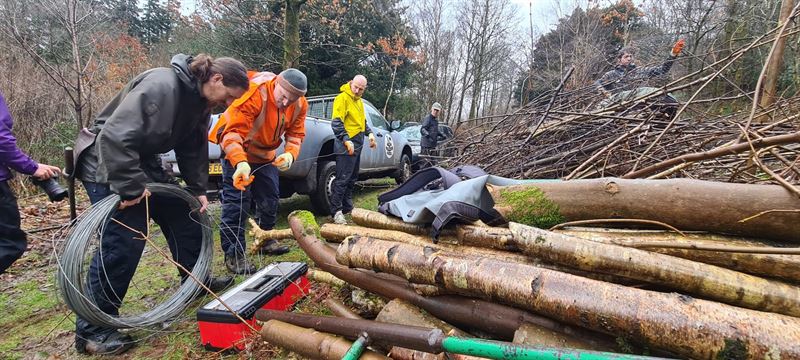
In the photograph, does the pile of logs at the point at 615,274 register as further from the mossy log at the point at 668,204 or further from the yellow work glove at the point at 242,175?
the yellow work glove at the point at 242,175

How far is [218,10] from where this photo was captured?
14.4 meters

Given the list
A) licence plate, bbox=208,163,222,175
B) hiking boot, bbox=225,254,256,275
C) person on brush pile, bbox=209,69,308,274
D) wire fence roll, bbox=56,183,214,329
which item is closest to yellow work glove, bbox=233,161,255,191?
person on brush pile, bbox=209,69,308,274

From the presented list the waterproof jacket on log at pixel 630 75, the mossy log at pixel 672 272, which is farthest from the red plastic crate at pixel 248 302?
the waterproof jacket on log at pixel 630 75

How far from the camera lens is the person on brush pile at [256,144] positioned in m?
3.17

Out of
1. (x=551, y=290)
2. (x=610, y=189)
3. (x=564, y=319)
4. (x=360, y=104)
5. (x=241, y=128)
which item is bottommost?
(x=564, y=319)

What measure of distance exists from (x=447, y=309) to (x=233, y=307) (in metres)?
1.34

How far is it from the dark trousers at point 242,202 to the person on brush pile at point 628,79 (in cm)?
376

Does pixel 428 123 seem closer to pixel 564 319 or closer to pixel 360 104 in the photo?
pixel 360 104

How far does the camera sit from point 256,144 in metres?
3.47

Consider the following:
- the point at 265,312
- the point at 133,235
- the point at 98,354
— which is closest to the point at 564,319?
the point at 265,312

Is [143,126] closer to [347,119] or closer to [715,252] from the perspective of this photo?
[347,119]

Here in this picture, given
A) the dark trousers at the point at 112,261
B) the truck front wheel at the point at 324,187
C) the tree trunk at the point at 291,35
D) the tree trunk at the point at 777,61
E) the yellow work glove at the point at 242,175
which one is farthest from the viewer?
the tree trunk at the point at 291,35

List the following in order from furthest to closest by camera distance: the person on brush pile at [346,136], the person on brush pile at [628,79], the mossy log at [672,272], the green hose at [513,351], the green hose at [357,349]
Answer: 1. the person on brush pile at [346,136]
2. the person on brush pile at [628,79]
3. the green hose at [357,349]
4. the mossy log at [672,272]
5. the green hose at [513,351]

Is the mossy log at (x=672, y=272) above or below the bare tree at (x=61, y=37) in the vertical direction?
below
